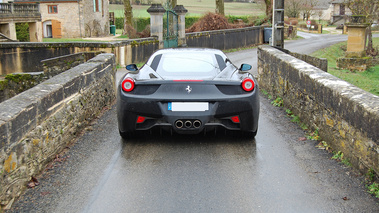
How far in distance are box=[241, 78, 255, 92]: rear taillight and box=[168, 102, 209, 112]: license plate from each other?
61 cm

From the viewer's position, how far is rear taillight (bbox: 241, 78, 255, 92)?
6430 mm

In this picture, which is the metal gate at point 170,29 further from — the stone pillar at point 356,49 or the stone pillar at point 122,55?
the stone pillar at point 356,49

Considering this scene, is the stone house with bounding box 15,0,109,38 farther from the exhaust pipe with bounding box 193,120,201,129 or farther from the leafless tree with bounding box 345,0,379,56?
the exhaust pipe with bounding box 193,120,201,129

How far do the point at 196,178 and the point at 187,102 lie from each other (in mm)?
1322

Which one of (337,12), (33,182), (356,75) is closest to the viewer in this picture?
(33,182)

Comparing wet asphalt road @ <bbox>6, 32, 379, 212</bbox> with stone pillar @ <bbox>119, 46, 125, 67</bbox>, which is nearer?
wet asphalt road @ <bbox>6, 32, 379, 212</bbox>

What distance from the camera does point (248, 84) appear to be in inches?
254

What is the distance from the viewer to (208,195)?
184 inches

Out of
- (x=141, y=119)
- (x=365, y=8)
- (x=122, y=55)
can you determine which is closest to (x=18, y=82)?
(x=122, y=55)

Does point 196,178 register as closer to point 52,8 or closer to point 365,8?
point 365,8

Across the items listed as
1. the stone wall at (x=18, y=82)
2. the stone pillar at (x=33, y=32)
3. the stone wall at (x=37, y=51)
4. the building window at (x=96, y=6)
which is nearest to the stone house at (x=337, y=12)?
the building window at (x=96, y=6)

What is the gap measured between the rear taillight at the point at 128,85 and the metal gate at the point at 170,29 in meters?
16.4

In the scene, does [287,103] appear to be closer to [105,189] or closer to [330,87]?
[330,87]

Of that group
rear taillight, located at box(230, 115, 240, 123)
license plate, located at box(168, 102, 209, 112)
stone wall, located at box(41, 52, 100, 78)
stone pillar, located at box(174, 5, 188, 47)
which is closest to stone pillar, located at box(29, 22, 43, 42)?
stone pillar, located at box(174, 5, 188, 47)
